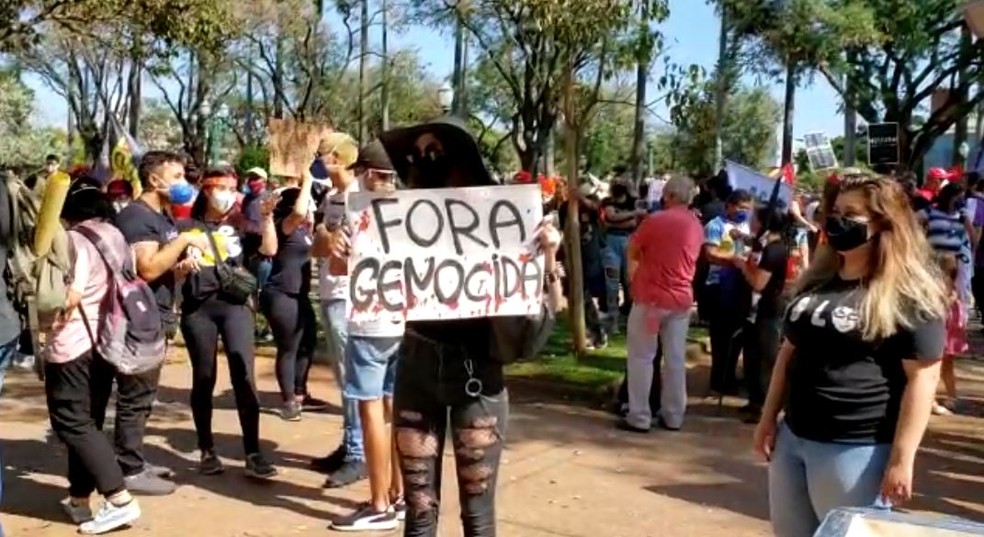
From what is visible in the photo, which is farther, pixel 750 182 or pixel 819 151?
pixel 819 151

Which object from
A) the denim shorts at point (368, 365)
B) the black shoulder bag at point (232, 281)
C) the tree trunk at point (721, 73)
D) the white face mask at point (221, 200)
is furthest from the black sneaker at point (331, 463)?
the tree trunk at point (721, 73)

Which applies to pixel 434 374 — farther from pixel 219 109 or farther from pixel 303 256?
pixel 219 109

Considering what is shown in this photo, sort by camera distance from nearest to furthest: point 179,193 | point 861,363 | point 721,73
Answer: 1. point 861,363
2. point 179,193
3. point 721,73

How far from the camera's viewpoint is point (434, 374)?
13.2 feet

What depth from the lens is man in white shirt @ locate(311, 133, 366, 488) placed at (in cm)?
581

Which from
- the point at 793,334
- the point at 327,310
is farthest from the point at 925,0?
the point at 793,334

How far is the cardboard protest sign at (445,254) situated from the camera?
154 inches

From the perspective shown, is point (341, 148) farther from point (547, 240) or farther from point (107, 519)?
point (547, 240)

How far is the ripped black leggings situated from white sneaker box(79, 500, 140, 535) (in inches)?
79.3

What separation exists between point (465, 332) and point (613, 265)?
8819mm

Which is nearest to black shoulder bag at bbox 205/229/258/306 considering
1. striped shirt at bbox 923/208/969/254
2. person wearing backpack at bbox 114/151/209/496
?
person wearing backpack at bbox 114/151/209/496

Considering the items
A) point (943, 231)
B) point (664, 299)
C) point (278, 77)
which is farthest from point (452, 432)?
point (278, 77)

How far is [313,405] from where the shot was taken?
8516 millimetres

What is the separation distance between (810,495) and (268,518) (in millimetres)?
3049
